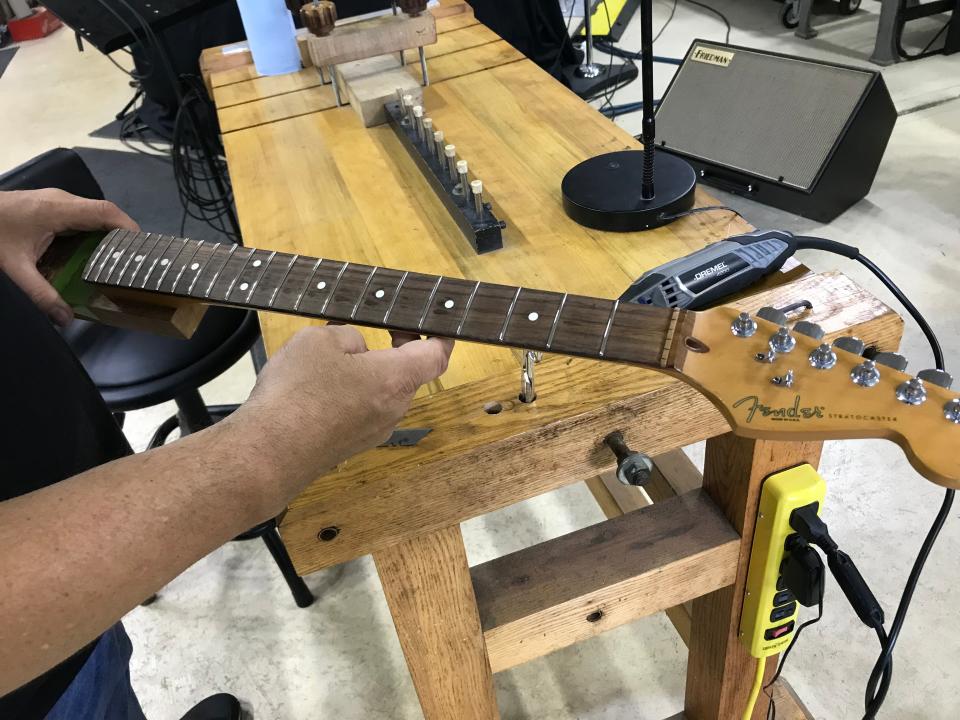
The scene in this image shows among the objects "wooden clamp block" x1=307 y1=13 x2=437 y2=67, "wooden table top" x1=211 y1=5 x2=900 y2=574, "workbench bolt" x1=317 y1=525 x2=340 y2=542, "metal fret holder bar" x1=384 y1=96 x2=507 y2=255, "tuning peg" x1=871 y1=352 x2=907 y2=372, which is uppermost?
"wooden clamp block" x1=307 y1=13 x2=437 y2=67

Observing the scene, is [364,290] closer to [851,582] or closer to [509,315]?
[509,315]

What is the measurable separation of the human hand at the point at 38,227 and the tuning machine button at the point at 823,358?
0.85m

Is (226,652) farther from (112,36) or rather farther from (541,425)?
(112,36)

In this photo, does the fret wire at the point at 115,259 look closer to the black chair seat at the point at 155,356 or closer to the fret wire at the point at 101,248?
the fret wire at the point at 101,248

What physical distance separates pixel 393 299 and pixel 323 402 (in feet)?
0.50

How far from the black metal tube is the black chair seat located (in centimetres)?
75

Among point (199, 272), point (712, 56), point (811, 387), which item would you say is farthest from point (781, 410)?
point (712, 56)

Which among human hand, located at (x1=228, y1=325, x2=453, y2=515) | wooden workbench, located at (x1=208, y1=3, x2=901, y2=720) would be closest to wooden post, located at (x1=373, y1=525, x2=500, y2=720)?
wooden workbench, located at (x1=208, y1=3, x2=901, y2=720)

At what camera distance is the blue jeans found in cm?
78

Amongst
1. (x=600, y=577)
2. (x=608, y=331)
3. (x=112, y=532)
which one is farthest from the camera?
(x=600, y=577)

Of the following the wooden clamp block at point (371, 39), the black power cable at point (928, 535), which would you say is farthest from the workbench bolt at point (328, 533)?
the wooden clamp block at point (371, 39)

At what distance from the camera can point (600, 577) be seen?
799 mm

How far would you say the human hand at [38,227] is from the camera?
87cm

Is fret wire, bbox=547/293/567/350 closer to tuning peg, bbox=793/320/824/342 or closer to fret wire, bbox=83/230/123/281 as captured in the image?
tuning peg, bbox=793/320/824/342
